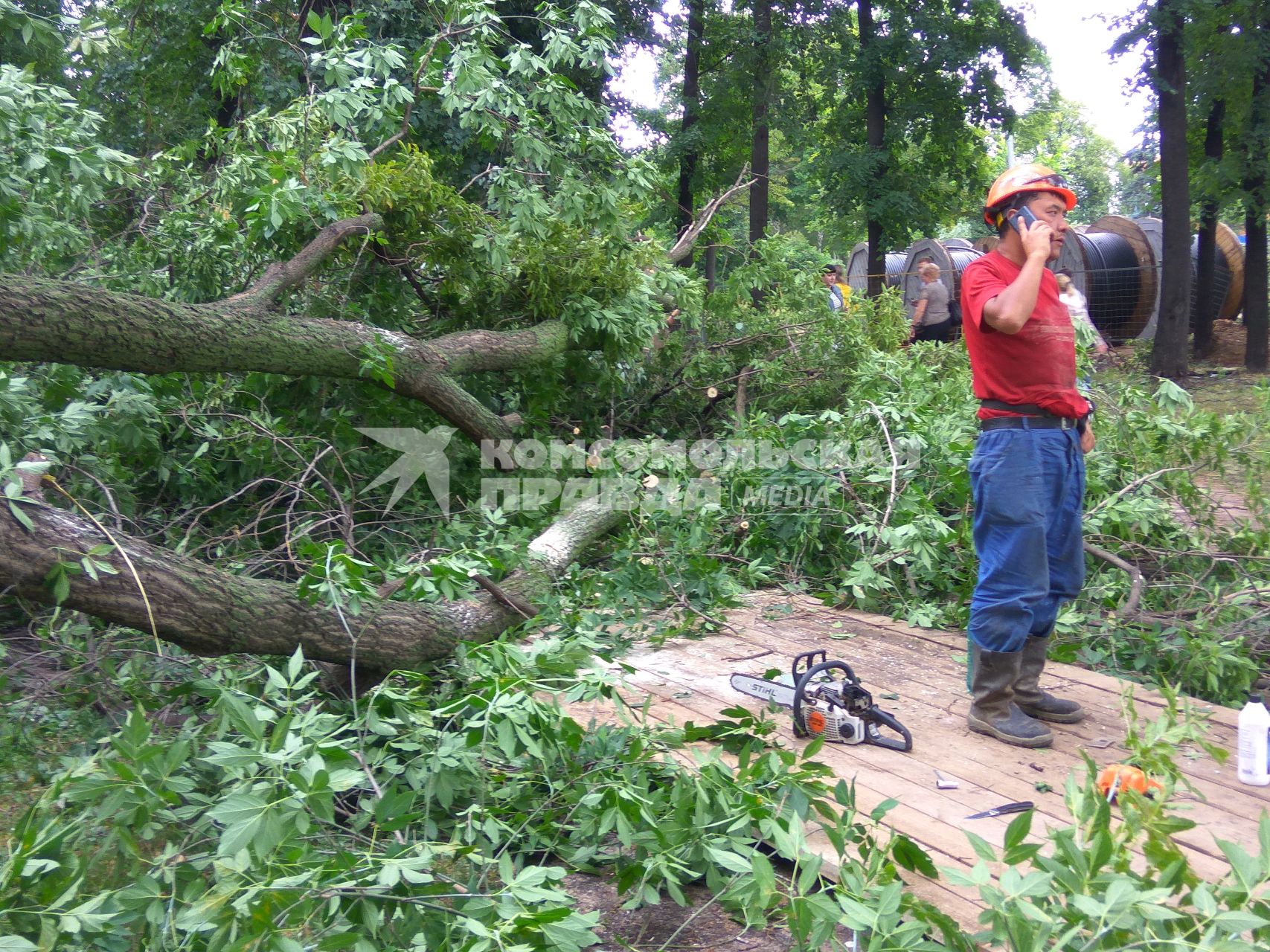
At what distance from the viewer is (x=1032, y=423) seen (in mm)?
3264

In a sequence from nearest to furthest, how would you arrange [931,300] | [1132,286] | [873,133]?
[931,300] → [1132,286] → [873,133]

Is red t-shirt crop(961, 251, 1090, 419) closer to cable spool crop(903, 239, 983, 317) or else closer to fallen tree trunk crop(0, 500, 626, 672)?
fallen tree trunk crop(0, 500, 626, 672)

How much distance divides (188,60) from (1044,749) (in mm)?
12255

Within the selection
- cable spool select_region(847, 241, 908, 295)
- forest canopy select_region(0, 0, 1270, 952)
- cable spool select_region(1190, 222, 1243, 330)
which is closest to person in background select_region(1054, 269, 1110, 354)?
forest canopy select_region(0, 0, 1270, 952)

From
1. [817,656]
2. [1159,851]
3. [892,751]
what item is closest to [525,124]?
[817,656]

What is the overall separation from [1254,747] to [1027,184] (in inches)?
74.1

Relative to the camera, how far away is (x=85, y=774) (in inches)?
92.4

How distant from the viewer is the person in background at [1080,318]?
18.5ft

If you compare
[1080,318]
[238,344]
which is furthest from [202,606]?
[1080,318]

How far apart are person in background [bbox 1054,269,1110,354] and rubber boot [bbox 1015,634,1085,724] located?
196cm

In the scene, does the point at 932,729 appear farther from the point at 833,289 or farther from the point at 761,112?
the point at 761,112

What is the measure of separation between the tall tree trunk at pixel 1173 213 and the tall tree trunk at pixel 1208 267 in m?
2.35

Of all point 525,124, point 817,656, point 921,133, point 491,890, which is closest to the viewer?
point 491,890

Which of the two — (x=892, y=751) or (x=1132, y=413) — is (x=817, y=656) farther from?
(x=1132, y=413)
